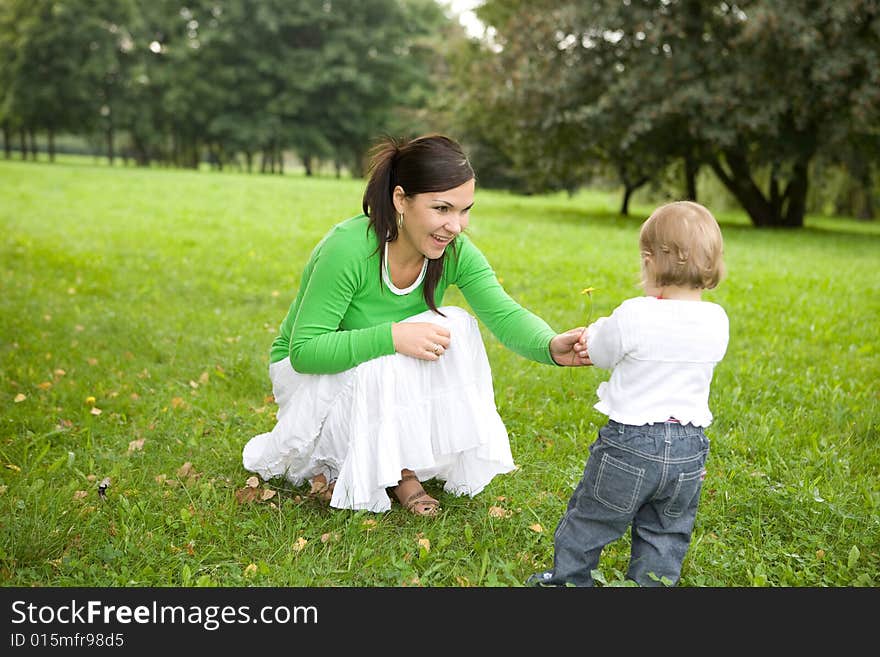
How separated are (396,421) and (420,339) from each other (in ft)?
1.09

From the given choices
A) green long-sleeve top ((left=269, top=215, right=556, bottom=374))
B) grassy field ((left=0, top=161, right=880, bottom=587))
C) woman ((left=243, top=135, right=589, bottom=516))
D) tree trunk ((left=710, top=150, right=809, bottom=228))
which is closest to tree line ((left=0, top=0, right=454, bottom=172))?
tree trunk ((left=710, top=150, right=809, bottom=228))

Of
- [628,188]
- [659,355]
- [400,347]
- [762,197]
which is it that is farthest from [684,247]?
[628,188]

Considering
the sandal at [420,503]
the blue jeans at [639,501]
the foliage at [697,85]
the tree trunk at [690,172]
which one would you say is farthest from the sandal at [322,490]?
the tree trunk at [690,172]

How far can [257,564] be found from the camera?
2900 millimetres

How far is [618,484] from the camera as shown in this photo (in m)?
2.43

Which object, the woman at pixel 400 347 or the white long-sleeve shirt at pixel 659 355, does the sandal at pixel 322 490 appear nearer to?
the woman at pixel 400 347

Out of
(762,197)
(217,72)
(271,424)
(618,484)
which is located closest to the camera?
(618,484)

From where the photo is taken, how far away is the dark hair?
2.95 m

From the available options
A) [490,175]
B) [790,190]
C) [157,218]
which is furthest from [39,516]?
[490,175]

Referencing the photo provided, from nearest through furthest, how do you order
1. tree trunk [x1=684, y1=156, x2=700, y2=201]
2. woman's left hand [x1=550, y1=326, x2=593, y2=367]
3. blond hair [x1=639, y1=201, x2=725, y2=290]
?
blond hair [x1=639, y1=201, x2=725, y2=290]
woman's left hand [x1=550, y1=326, x2=593, y2=367]
tree trunk [x1=684, y1=156, x2=700, y2=201]

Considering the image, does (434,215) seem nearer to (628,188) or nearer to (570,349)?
(570,349)

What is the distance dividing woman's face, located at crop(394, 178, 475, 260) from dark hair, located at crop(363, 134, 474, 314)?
27 millimetres

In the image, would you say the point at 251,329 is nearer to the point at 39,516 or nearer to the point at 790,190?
the point at 39,516

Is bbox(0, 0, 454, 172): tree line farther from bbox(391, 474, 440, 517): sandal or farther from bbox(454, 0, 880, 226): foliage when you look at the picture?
bbox(391, 474, 440, 517): sandal
